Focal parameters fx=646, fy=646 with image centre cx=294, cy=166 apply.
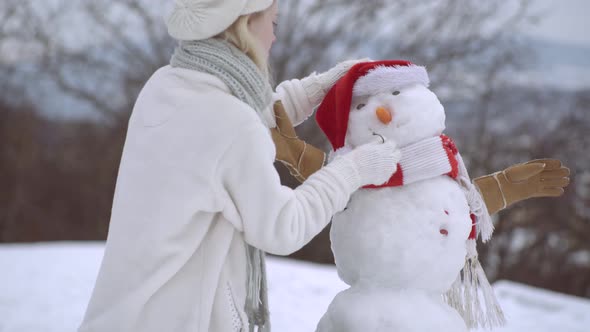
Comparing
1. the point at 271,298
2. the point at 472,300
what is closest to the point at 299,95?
the point at 472,300

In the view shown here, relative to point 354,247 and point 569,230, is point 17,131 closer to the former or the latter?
point 569,230

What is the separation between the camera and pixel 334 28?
821 cm

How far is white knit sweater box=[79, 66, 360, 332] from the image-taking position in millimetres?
1417

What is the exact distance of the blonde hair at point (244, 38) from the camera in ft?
4.91

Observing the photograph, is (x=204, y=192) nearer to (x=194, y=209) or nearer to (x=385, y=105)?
(x=194, y=209)

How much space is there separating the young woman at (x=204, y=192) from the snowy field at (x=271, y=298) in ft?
5.40

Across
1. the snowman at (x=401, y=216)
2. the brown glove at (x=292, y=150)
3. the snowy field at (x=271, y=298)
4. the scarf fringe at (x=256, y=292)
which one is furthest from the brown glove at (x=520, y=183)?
the snowy field at (x=271, y=298)

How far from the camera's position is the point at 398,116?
1.79m

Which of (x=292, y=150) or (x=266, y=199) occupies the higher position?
(x=266, y=199)

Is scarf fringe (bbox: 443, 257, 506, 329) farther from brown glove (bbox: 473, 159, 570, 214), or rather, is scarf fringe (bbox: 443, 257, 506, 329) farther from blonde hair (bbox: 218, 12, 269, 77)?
blonde hair (bbox: 218, 12, 269, 77)

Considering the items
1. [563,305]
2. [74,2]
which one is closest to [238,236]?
[563,305]

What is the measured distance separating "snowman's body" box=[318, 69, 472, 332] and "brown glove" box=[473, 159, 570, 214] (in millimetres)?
141

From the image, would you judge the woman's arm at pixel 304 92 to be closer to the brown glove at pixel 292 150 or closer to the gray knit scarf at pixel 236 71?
the brown glove at pixel 292 150

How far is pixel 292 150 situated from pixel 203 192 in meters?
0.56
